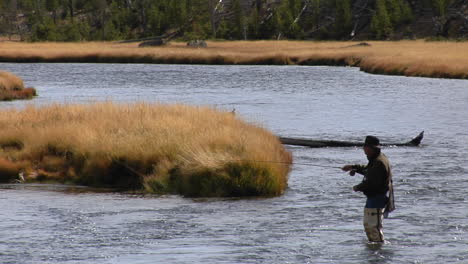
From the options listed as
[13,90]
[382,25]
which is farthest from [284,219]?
[382,25]

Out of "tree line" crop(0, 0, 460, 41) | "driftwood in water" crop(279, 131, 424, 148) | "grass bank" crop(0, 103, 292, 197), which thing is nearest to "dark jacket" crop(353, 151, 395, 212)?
"grass bank" crop(0, 103, 292, 197)

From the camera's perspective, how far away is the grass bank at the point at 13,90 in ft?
150

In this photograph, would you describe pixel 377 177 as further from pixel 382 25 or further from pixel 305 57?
pixel 382 25

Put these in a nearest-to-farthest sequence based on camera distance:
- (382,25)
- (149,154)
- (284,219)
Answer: (284,219), (149,154), (382,25)

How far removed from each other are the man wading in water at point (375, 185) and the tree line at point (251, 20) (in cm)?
10563

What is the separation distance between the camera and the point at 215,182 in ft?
61.0

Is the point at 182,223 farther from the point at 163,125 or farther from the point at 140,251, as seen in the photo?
the point at 163,125

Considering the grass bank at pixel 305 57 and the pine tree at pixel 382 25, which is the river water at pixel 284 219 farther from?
the pine tree at pixel 382 25

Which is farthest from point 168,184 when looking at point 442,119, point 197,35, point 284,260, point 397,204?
point 197,35

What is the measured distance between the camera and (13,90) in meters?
47.2

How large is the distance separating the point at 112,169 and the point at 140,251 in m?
6.61

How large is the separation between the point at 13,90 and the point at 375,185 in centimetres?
3711

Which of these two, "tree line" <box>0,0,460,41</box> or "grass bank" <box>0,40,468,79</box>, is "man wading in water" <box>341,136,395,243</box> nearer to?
"grass bank" <box>0,40,468,79</box>

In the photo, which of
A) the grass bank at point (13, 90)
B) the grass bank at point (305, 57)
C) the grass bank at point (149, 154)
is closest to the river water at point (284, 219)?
the grass bank at point (149, 154)
